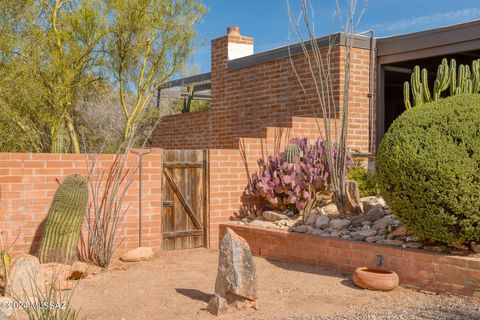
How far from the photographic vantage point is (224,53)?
13.4 m

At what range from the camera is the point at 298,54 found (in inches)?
443

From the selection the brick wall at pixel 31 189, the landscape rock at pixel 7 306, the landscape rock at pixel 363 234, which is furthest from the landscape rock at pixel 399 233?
the landscape rock at pixel 7 306

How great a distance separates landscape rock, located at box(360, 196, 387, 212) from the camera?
833cm

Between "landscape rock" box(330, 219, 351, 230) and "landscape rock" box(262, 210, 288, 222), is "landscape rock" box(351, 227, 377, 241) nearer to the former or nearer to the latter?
"landscape rock" box(330, 219, 351, 230)

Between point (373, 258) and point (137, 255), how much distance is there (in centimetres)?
334

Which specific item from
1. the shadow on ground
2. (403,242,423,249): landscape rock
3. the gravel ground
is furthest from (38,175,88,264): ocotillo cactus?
(403,242,423,249): landscape rock

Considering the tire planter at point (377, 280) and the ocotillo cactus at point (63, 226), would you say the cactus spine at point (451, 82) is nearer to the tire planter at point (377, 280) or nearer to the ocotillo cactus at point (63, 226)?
the tire planter at point (377, 280)

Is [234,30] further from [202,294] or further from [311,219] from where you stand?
[202,294]

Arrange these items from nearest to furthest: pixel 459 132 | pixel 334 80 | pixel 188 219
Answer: pixel 459 132 → pixel 188 219 → pixel 334 80

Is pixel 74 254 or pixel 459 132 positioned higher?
pixel 459 132

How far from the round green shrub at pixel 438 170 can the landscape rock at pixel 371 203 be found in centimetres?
192

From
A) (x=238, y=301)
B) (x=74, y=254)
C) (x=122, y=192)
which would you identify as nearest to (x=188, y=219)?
(x=122, y=192)

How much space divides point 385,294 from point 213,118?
320 inches

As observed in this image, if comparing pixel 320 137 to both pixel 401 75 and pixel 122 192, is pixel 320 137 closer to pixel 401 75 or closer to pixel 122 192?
pixel 122 192
